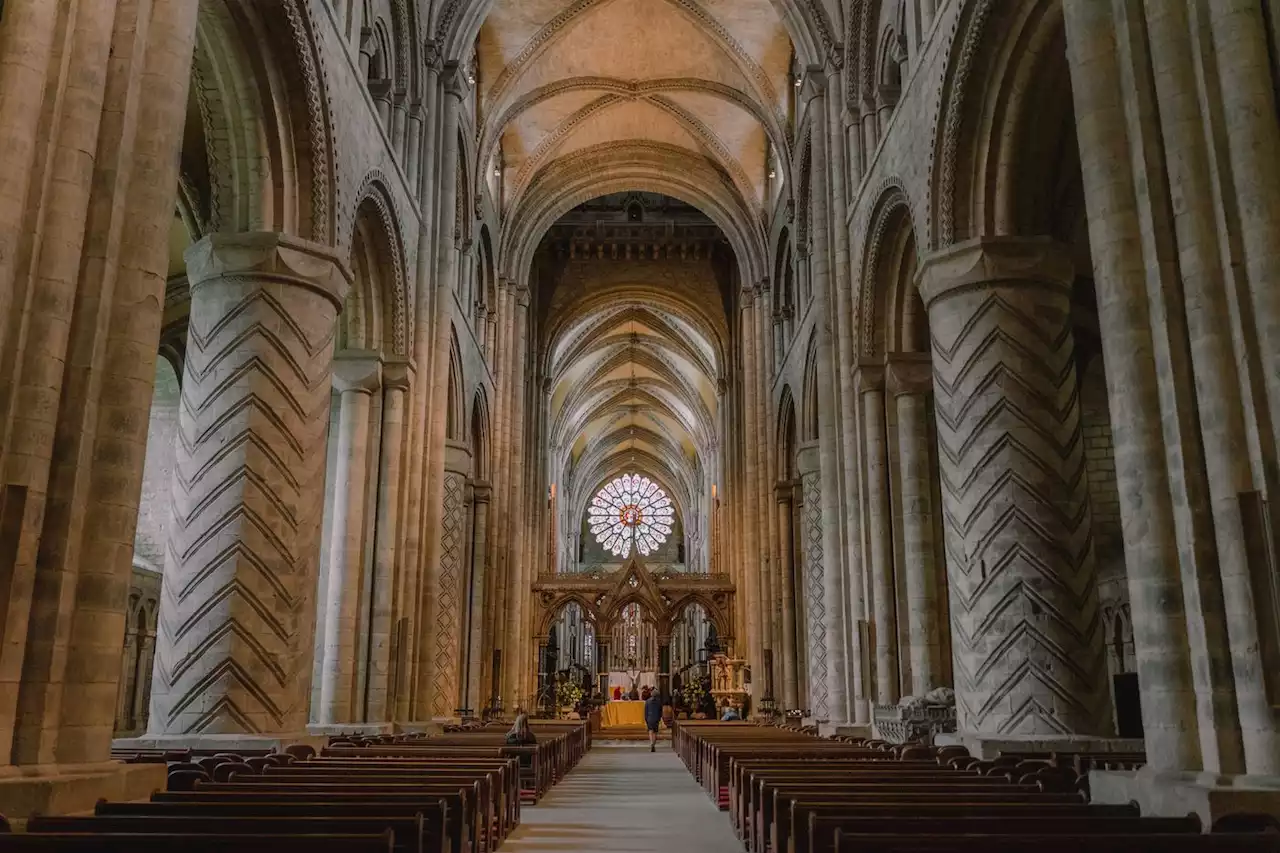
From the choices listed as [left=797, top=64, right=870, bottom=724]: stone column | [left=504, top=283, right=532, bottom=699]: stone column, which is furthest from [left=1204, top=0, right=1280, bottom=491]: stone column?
[left=504, top=283, right=532, bottom=699]: stone column

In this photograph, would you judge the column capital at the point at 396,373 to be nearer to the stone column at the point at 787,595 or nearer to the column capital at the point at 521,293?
the stone column at the point at 787,595

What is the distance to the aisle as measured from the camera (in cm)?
825

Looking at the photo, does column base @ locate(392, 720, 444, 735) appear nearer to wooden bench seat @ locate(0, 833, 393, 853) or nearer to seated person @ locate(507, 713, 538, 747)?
seated person @ locate(507, 713, 538, 747)

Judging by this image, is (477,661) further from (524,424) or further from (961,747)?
(961,747)

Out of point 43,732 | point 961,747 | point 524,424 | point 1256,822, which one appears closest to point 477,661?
point 524,424

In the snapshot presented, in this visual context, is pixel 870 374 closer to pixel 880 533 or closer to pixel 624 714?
pixel 880 533

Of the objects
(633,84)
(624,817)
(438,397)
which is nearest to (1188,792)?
(624,817)

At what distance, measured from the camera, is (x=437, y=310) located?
1683 centimetres

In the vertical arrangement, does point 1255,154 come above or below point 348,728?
above

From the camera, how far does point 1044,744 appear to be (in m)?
9.38

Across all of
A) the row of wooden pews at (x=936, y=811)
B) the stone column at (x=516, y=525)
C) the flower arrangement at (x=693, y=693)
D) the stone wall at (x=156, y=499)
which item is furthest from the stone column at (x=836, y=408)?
the flower arrangement at (x=693, y=693)

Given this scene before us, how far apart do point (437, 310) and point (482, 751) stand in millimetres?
8487

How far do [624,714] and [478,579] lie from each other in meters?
7.56

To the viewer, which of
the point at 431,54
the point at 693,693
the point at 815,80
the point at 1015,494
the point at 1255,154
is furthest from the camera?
the point at 693,693
